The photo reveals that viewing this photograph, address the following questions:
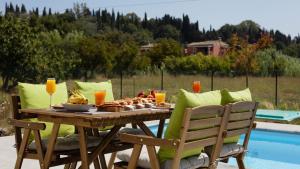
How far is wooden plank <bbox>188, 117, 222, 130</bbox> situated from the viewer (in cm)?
320

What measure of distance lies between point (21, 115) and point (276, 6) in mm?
22947

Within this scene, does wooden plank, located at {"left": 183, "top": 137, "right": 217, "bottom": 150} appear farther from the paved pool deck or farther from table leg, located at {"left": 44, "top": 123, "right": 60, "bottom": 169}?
the paved pool deck

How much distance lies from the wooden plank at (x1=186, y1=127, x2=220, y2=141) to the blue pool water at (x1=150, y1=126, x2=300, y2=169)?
3.07m

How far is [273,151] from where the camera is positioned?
799cm

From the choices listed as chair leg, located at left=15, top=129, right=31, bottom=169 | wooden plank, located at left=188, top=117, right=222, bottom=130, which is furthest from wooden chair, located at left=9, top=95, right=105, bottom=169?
wooden plank, located at left=188, top=117, right=222, bottom=130

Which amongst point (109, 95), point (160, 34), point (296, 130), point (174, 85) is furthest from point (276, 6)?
point (160, 34)

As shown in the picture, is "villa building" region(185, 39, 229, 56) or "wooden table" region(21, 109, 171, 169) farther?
"villa building" region(185, 39, 229, 56)

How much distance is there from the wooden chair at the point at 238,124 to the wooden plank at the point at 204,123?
0.15 meters

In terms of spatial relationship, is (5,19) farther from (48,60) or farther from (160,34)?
(160,34)

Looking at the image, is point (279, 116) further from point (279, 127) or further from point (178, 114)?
point (178, 114)

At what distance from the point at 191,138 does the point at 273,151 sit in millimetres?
5197

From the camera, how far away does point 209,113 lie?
337cm

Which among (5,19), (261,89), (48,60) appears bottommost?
(261,89)

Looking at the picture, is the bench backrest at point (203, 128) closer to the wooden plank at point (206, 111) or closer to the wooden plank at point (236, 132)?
the wooden plank at point (206, 111)
